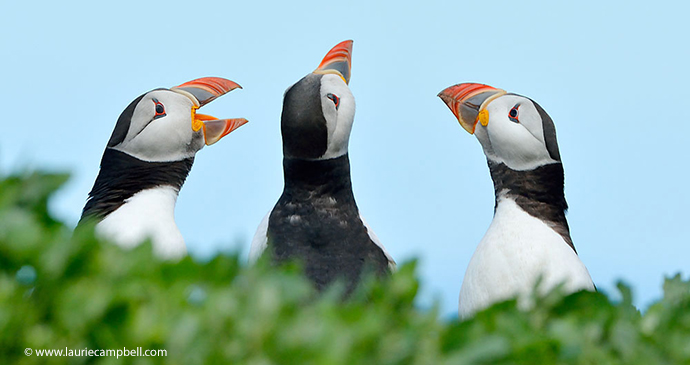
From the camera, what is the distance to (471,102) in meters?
7.04

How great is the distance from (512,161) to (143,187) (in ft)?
9.53

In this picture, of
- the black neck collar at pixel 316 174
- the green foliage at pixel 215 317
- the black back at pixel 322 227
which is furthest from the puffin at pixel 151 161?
the green foliage at pixel 215 317

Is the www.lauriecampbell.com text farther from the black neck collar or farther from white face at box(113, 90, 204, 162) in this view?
white face at box(113, 90, 204, 162)

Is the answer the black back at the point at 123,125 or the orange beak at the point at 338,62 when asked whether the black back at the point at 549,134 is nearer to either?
the orange beak at the point at 338,62

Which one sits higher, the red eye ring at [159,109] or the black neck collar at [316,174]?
the red eye ring at [159,109]

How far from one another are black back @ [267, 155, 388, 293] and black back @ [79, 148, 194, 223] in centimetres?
101

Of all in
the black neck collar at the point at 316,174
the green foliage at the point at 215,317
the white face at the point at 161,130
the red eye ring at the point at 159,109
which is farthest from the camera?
the red eye ring at the point at 159,109

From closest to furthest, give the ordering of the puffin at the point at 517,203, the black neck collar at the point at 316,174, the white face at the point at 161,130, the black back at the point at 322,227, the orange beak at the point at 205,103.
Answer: the black back at the point at 322,227 → the puffin at the point at 517,203 → the black neck collar at the point at 316,174 → the white face at the point at 161,130 → the orange beak at the point at 205,103

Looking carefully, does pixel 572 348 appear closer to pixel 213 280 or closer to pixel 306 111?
pixel 213 280

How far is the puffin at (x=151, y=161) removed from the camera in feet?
21.1

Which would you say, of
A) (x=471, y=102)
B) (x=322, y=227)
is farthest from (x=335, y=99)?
(x=471, y=102)

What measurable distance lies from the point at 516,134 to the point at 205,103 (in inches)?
104

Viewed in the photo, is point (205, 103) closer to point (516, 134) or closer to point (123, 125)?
point (123, 125)

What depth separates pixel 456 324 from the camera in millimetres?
2586
